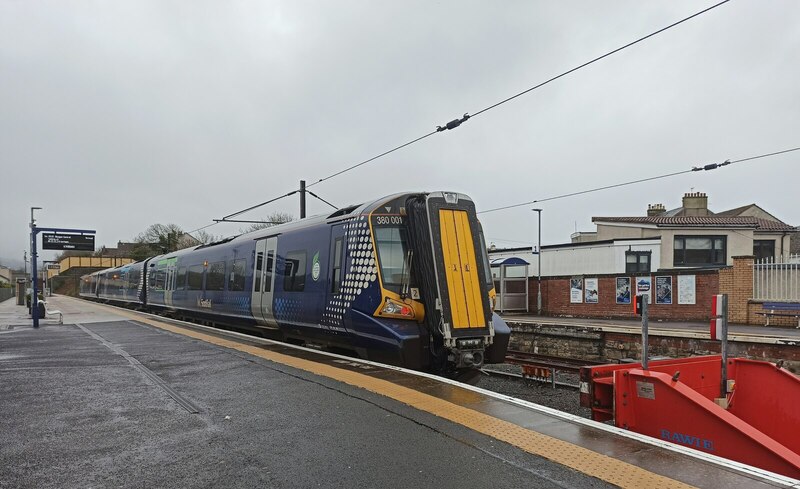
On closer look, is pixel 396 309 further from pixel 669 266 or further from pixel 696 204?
pixel 696 204

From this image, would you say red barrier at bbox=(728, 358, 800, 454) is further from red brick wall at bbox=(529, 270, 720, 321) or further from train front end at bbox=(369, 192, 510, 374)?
red brick wall at bbox=(529, 270, 720, 321)

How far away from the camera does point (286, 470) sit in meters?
3.94

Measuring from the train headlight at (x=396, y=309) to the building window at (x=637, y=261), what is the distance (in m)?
21.0

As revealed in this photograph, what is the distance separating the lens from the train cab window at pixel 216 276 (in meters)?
15.0

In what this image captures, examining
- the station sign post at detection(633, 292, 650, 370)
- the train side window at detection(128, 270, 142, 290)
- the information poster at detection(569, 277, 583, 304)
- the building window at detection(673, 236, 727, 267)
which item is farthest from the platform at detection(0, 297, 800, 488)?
the building window at detection(673, 236, 727, 267)

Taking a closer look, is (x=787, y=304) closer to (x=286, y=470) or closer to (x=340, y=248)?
(x=340, y=248)

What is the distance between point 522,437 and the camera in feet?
14.9

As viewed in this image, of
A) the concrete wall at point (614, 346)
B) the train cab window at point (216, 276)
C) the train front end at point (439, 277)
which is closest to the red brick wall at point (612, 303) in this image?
the concrete wall at point (614, 346)

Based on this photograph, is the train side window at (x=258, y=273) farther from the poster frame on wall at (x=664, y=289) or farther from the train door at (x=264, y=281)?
the poster frame on wall at (x=664, y=289)

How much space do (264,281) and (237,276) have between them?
204cm

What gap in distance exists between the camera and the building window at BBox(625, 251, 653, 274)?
25.7 m

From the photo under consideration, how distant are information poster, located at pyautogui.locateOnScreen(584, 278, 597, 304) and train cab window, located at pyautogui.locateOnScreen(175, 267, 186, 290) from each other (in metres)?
15.4

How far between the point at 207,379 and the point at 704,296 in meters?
16.6

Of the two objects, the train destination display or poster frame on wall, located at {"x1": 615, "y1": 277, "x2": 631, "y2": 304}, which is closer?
poster frame on wall, located at {"x1": 615, "y1": 277, "x2": 631, "y2": 304}
